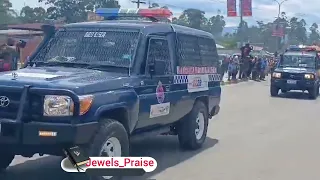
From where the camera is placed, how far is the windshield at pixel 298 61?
2362 centimetres

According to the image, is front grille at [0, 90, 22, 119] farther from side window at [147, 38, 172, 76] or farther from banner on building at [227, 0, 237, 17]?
banner on building at [227, 0, 237, 17]

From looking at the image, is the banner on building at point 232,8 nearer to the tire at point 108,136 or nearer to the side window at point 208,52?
the side window at point 208,52

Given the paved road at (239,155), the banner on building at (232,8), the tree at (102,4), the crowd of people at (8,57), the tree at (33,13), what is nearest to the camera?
the paved road at (239,155)

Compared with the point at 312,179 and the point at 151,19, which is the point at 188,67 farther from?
the point at 312,179

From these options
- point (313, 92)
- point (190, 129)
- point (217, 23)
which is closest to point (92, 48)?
point (190, 129)

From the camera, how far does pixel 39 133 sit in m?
A: 5.96

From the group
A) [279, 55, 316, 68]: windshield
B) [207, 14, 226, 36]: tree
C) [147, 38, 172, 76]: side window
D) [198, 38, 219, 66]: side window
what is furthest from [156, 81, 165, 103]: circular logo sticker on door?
[207, 14, 226, 36]: tree

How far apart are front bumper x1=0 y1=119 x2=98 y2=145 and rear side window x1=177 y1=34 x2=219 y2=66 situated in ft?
10.7

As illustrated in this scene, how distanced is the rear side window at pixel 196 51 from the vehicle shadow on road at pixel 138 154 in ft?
4.75

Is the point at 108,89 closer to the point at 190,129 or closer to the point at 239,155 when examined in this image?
the point at 190,129

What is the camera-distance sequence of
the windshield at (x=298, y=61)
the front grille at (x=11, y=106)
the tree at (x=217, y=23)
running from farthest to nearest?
the tree at (x=217, y=23) < the windshield at (x=298, y=61) < the front grille at (x=11, y=106)

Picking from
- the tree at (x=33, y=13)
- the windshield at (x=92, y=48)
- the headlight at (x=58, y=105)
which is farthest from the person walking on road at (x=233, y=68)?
the tree at (x=33, y=13)

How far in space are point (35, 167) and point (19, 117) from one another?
6.79 feet

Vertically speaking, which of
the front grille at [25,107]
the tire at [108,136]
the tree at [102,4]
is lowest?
the tire at [108,136]
